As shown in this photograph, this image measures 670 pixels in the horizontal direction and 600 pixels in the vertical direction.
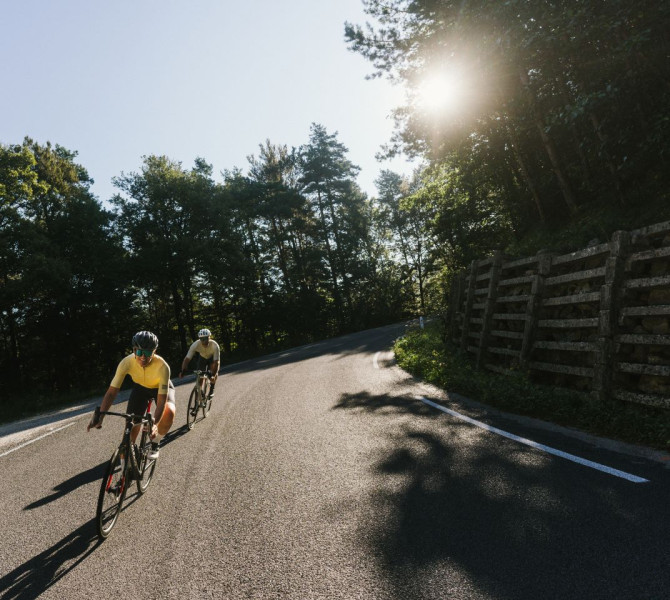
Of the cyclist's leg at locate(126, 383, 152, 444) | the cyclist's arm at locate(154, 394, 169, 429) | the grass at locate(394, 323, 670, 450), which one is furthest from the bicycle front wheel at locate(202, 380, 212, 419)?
the grass at locate(394, 323, 670, 450)

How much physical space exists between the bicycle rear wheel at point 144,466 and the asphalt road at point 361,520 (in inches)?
6.5

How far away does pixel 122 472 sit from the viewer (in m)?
4.66

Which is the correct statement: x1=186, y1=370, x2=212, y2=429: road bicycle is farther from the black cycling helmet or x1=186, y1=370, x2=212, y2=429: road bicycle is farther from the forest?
the forest

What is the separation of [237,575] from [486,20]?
1133cm

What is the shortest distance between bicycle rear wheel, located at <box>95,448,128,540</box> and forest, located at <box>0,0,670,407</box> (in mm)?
10346

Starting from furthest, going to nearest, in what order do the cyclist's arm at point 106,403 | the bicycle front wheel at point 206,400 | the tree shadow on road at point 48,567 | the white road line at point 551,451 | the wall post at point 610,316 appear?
the bicycle front wheel at point 206,400 < the wall post at point 610,316 < the cyclist's arm at point 106,403 < the white road line at point 551,451 < the tree shadow on road at point 48,567

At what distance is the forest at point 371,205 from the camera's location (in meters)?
10.4

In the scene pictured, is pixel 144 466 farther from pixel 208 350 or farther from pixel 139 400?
pixel 208 350

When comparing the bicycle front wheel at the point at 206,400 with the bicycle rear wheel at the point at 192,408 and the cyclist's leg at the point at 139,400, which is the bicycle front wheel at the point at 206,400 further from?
the cyclist's leg at the point at 139,400

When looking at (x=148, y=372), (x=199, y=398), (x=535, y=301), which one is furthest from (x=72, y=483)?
(x=535, y=301)

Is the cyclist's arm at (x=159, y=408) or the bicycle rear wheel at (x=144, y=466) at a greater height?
the cyclist's arm at (x=159, y=408)

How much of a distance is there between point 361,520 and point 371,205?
49380 mm

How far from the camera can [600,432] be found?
17.7ft

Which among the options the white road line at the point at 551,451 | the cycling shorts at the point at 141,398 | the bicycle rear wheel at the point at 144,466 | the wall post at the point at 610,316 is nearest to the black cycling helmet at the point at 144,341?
the cycling shorts at the point at 141,398
